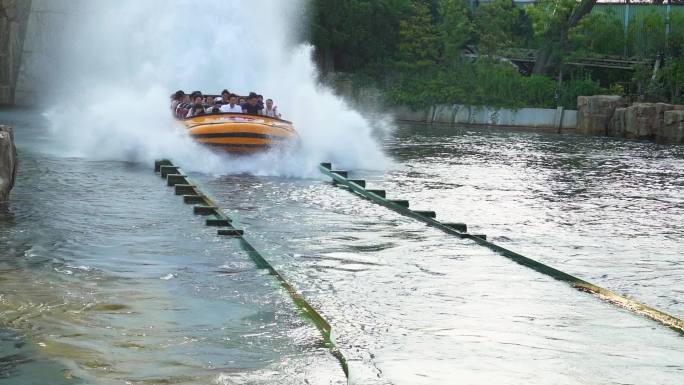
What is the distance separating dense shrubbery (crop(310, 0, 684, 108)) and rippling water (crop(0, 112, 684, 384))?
27.1m

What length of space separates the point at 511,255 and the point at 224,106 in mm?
11636

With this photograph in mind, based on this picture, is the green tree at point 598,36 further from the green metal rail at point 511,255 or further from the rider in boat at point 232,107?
the green metal rail at point 511,255

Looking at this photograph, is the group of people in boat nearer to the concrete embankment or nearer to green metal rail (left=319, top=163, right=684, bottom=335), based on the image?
green metal rail (left=319, top=163, right=684, bottom=335)

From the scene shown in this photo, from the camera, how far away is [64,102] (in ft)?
159

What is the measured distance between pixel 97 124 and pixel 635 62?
27122 millimetres

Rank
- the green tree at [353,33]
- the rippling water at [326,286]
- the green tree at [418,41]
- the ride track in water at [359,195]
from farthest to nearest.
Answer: the green tree at [418,41] → the green tree at [353,33] → the ride track in water at [359,195] → the rippling water at [326,286]

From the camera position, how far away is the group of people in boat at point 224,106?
23.2 meters

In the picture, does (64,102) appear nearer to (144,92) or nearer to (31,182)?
(144,92)

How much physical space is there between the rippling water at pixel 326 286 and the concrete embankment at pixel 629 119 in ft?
65.3

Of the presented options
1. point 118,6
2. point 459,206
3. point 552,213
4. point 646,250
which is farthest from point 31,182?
point 118,6

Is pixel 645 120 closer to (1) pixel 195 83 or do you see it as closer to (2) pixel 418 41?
(2) pixel 418 41

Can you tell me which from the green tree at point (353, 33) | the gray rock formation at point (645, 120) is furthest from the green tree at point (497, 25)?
the gray rock formation at point (645, 120)

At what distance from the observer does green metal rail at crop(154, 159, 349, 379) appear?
28.1 feet

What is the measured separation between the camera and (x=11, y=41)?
51188 millimetres
